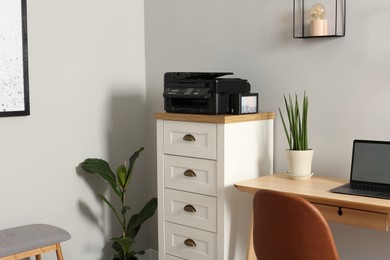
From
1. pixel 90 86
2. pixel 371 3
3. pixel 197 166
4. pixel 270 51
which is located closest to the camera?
pixel 371 3

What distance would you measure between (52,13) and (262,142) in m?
1.47

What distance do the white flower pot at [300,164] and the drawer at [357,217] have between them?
0.37 metres

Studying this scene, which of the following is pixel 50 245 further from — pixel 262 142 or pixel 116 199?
pixel 262 142

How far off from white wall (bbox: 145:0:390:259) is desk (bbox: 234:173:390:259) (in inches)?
12.8

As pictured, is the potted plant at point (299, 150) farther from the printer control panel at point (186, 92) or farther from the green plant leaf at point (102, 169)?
the green plant leaf at point (102, 169)

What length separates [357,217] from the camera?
8.18ft

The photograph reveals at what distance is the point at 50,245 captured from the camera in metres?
2.98

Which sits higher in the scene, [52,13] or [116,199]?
[52,13]

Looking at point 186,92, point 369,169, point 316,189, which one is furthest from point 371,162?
point 186,92

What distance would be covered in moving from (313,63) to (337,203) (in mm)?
917

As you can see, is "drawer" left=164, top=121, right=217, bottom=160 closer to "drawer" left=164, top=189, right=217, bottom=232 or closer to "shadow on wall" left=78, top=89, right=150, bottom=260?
"drawer" left=164, top=189, right=217, bottom=232

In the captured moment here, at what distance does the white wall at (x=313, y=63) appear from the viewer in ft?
9.51

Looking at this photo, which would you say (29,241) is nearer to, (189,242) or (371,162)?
(189,242)

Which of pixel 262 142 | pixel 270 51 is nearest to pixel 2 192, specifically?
pixel 262 142
